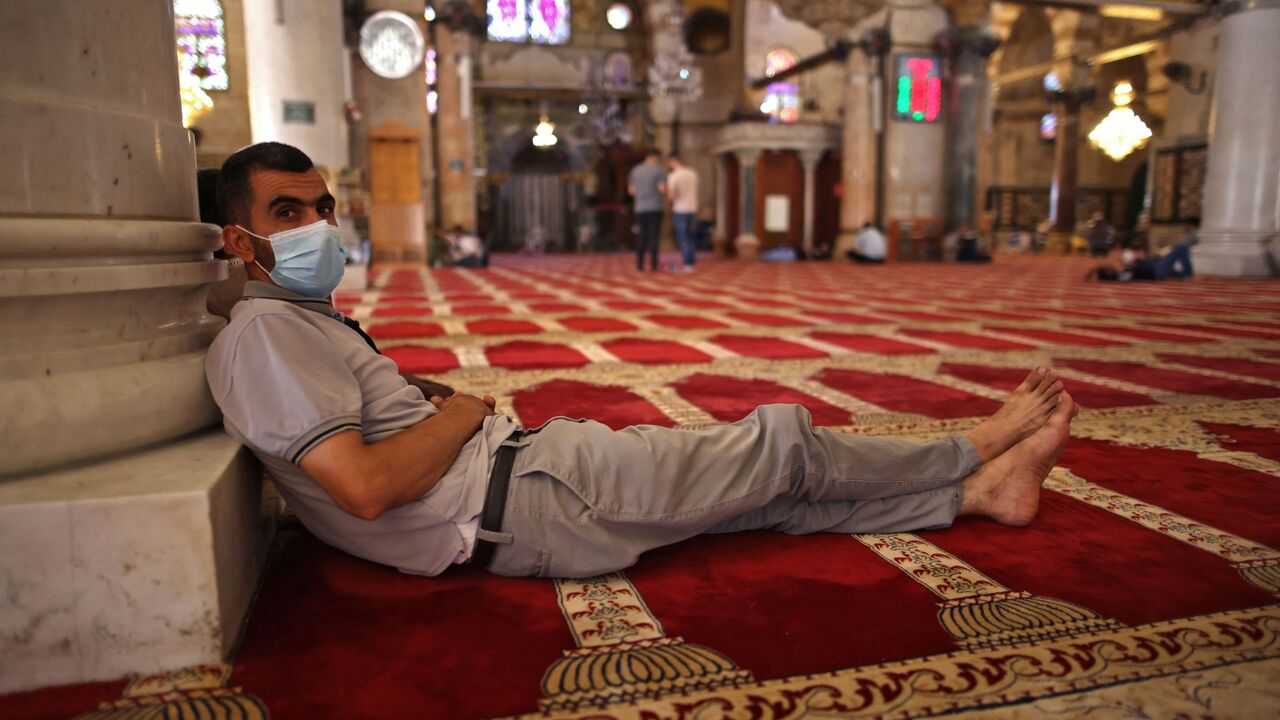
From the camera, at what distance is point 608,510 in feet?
4.46

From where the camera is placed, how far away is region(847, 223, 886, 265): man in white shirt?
518 inches

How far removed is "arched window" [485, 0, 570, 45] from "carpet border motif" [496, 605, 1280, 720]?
21.4 meters

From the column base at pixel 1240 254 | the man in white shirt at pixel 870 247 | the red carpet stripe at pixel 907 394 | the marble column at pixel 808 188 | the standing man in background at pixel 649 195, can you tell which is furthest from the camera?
the marble column at pixel 808 188

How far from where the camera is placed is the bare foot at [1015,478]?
65.5 inches

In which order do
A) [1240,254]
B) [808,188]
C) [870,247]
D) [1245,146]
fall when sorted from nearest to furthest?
[1245,146] → [1240,254] → [870,247] → [808,188]

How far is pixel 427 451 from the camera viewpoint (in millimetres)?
1309

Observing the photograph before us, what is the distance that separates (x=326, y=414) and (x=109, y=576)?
0.33 metres

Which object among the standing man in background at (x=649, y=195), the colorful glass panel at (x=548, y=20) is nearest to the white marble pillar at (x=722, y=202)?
the standing man in background at (x=649, y=195)

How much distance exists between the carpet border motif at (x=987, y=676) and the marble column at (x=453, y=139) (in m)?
12.9

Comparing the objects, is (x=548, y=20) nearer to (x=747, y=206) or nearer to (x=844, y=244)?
(x=747, y=206)

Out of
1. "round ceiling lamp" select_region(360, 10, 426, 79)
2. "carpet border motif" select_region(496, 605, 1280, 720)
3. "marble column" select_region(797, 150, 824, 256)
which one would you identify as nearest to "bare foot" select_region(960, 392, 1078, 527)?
"carpet border motif" select_region(496, 605, 1280, 720)

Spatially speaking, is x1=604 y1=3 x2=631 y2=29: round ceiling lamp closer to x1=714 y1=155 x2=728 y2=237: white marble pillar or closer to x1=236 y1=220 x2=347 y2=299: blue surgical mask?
x1=714 y1=155 x2=728 y2=237: white marble pillar

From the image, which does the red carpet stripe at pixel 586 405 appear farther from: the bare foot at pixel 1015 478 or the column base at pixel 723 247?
the column base at pixel 723 247

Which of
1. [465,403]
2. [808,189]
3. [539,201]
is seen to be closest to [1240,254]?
[808,189]
